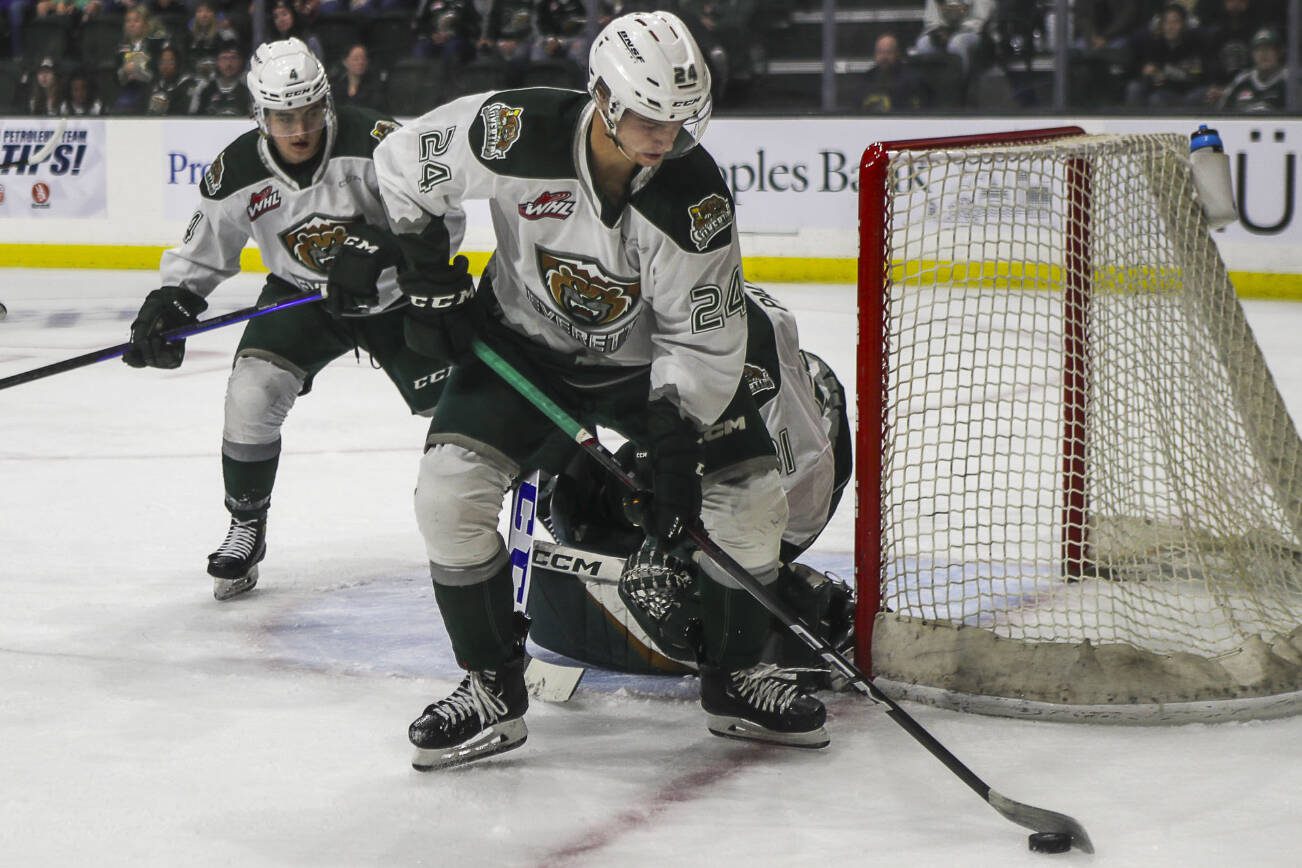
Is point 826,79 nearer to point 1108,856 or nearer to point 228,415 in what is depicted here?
point 228,415

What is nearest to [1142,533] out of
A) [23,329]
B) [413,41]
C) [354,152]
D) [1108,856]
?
[1108,856]

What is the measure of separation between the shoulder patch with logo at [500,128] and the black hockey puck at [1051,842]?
1.12 metres

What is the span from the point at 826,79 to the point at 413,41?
2456 millimetres

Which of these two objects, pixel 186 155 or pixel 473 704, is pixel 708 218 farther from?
pixel 186 155

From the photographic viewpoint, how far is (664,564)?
2.55 meters

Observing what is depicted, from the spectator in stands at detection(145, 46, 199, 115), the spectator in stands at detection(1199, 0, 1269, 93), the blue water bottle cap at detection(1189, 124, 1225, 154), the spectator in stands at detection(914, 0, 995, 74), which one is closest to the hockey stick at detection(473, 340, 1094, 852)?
the blue water bottle cap at detection(1189, 124, 1225, 154)

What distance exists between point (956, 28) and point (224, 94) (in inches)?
149

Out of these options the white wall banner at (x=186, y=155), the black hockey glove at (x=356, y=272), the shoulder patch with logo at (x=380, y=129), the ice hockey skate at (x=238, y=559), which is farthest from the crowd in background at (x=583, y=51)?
the black hockey glove at (x=356, y=272)

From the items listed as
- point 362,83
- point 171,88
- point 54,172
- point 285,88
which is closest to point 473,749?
point 285,88

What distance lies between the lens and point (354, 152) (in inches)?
125

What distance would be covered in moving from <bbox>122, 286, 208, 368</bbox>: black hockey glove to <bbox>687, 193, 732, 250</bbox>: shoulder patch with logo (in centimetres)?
123

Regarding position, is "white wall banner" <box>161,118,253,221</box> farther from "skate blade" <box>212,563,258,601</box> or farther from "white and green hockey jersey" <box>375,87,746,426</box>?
"white and green hockey jersey" <box>375,87,746,426</box>

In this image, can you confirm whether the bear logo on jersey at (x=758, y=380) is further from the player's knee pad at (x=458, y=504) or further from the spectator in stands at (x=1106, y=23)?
the spectator in stands at (x=1106, y=23)

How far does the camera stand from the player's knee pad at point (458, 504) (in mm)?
2244
